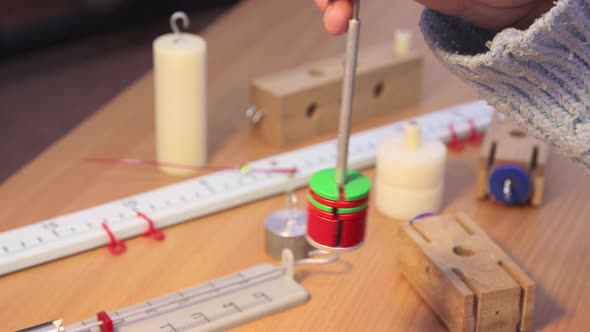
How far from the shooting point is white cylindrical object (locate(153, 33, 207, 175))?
1.00 metres

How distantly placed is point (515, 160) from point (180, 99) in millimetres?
378

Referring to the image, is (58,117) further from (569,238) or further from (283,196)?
(569,238)

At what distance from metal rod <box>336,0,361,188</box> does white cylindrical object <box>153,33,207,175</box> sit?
37 cm

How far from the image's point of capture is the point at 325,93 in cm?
111

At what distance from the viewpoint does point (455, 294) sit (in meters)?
0.77

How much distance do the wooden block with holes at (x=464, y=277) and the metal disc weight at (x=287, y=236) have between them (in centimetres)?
10

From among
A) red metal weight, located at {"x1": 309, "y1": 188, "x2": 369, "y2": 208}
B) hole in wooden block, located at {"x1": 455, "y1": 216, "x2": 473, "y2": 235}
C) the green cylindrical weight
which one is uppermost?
the green cylindrical weight

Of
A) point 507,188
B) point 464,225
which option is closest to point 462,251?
point 464,225

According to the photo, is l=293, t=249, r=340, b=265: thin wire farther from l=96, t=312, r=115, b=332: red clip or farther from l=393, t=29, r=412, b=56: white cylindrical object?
l=393, t=29, r=412, b=56: white cylindrical object

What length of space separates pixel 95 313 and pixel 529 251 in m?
0.43

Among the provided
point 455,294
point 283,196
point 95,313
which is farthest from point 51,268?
point 455,294

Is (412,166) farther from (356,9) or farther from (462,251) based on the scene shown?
(356,9)

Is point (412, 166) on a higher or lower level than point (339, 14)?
lower

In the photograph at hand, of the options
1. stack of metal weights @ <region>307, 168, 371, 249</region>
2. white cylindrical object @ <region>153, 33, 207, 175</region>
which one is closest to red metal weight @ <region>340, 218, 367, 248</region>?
stack of metal weights @ <region>307, 168, 371, 249</region>
